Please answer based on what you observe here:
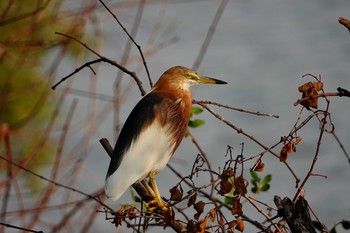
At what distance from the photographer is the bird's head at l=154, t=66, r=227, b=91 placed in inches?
79.2

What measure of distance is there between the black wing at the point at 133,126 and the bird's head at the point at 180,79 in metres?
0.18

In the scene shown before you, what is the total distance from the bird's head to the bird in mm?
36

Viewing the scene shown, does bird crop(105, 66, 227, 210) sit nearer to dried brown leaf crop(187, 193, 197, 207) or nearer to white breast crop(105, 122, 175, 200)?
white breast crop(105, 122, 175, 200)

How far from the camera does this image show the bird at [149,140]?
1693mm

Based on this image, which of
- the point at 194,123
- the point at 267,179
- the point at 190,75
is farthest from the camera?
the point at 190,75

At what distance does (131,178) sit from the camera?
5.54 feet

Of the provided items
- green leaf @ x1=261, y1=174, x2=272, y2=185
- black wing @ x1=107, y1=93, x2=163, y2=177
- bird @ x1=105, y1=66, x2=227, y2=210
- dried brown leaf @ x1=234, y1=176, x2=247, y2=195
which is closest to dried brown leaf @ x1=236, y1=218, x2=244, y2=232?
dried brown leaf @ x1=234, y1=176, x2=247, y2=195

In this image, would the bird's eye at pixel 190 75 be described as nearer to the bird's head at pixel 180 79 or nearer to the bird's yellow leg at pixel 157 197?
the bird's head at pixel 180 79

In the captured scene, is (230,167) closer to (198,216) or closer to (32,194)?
(198,216)

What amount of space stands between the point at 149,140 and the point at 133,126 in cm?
5

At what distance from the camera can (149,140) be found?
181 centimetres

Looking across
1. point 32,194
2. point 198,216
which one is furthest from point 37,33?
point 198,216

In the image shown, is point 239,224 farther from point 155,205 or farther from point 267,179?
point 267,179

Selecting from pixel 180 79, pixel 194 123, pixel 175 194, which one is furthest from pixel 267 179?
pixel 175 194
